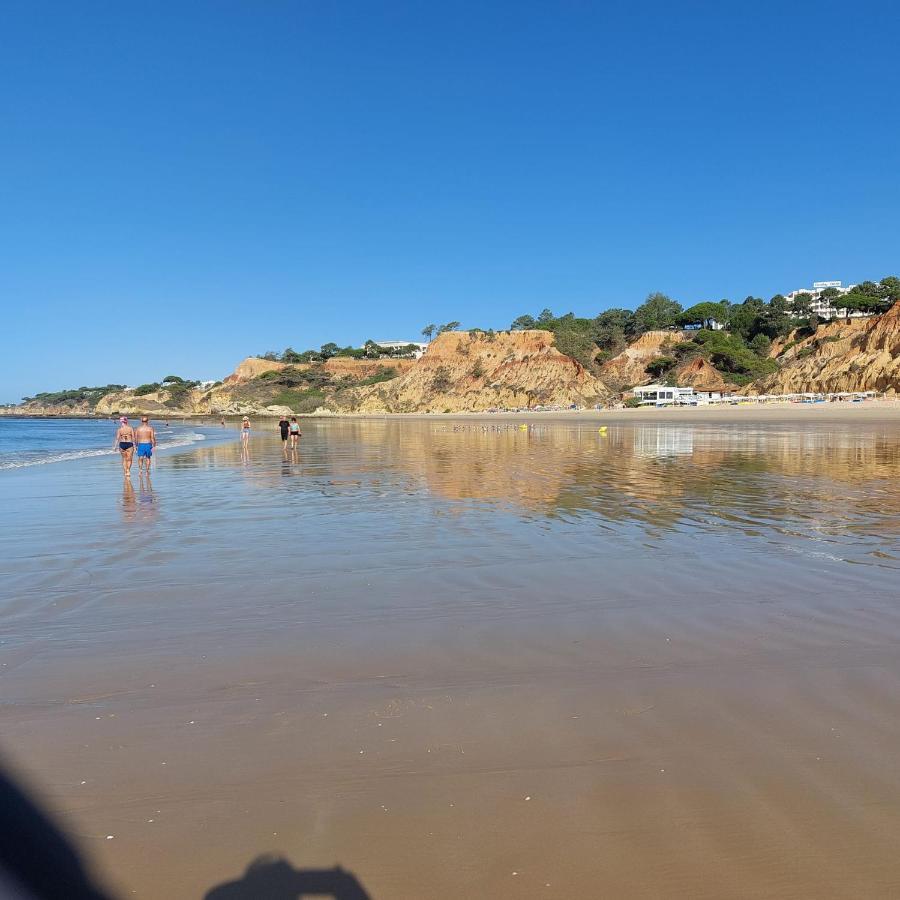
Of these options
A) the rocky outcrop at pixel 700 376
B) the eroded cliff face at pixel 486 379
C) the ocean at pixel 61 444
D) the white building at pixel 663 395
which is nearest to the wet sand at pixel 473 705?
the ocean at pixel 61 444

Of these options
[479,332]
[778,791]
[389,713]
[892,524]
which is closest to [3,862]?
[389,713]

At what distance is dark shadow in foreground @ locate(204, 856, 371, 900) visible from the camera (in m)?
2.23

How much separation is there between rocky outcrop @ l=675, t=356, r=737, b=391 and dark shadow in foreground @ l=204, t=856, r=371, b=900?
8935 centimetres

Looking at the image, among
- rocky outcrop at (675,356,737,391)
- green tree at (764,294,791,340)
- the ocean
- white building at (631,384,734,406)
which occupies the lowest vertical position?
the ocean

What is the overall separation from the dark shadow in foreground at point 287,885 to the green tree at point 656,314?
110483 millimetres

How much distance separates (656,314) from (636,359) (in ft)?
62.2

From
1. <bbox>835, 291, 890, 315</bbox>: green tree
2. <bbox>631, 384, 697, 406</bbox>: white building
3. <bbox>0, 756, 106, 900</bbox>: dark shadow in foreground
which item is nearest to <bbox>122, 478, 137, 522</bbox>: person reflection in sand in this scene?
<bbox>0, 756, 106, 900</bbox>: dark shadow in foreground

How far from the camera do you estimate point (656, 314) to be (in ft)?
369

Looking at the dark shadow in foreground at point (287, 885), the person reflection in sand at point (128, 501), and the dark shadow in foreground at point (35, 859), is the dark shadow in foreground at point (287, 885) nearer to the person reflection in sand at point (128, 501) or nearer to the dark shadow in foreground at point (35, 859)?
the dark shadow in foreground at point (35, 859)

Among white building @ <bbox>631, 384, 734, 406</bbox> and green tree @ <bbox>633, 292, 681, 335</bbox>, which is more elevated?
green tree @ <bbox>633, 292, 681, 335</bbox>

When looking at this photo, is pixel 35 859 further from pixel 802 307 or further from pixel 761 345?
pixel 802 307

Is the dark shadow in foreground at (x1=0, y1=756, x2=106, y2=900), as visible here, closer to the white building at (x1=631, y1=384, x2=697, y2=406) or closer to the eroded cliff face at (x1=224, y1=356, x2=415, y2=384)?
the white building at (x1=631, y1=384, x2=697, y2=406)

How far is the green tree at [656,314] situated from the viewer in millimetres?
107938

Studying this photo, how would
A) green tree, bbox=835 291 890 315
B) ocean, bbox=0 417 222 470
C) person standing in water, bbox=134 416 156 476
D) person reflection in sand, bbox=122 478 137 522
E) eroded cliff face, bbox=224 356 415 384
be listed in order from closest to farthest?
person reflection in sand, bbox=122 478 137 522 → person standing in water, bbox=134 416 156 476 → ocean, bbox=0 417 222 470 → green tree, bbox=835 291 890 315 → eroded cliff face, bbox=224 356 415 384
